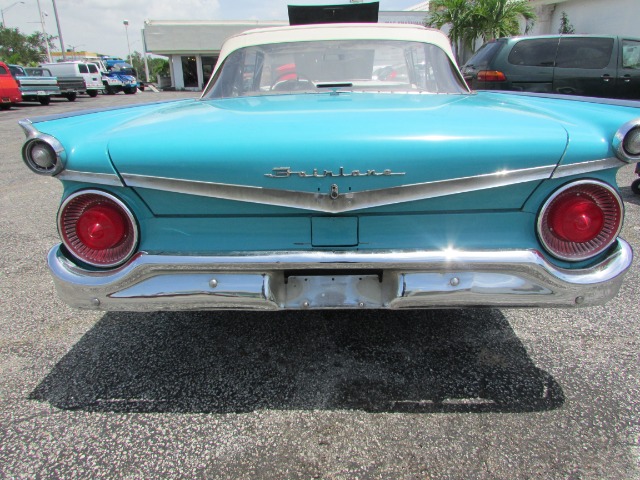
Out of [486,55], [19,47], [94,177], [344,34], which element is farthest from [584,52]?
[19,47]

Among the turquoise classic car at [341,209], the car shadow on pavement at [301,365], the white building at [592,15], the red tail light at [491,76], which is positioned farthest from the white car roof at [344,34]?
the white building at [592,15]

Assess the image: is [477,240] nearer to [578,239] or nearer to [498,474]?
[578,239]

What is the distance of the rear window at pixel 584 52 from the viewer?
736 cm

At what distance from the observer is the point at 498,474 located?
162 centimetres

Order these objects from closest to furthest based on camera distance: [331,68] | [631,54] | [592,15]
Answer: [331,68] → [631,54] → [592,15]

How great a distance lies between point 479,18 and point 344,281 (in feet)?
63.8

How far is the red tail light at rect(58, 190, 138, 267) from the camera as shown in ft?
5.69

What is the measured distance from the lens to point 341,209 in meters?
1.66

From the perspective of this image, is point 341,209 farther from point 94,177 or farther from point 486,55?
point 486,55

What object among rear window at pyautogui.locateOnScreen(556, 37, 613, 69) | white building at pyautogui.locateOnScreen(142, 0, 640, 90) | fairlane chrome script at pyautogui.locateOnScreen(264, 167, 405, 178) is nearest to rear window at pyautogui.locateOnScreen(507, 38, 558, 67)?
rear window at pyautogui.locateOnScreen(556, 37, 613, 69)

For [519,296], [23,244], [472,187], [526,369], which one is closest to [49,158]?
[472,187]

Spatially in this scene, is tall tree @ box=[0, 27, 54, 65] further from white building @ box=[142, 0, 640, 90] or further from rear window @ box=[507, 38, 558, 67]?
rear window @ box=[507, 38, 558, 67]

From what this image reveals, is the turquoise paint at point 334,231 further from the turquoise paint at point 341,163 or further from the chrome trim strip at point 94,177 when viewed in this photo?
the chrome trim strip at point 94,177

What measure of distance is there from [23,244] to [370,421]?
11.9ft
